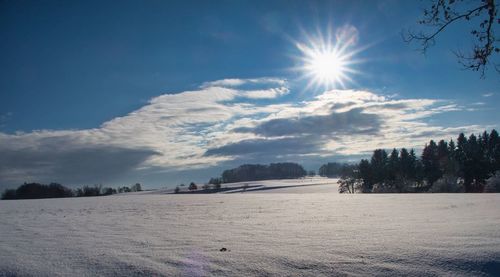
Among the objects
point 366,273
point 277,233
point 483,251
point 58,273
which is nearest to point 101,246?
point 58,273

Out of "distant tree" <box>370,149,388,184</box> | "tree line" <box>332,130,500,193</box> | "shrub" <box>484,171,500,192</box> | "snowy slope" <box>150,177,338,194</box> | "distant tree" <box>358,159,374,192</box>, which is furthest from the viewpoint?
"snowy slope" <box>150,177,338,194</box>

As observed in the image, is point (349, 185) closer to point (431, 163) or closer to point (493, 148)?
point (431, 163)

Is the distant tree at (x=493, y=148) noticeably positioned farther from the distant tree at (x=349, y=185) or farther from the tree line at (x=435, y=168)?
the distant tree at (x=349, y=185)

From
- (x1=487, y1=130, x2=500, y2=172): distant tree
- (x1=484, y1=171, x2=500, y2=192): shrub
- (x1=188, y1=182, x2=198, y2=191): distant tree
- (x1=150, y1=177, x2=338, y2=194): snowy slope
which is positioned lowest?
(x1=484, y1=171, x2=500, y2=192): shrub

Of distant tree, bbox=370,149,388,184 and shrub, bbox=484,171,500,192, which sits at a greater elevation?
distant tree, bbox=370,149,388,184

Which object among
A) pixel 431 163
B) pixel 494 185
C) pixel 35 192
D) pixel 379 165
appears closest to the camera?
pixel 494 185

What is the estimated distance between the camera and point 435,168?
79938 millimetres

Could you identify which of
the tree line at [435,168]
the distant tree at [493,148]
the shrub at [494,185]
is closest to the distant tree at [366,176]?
the tree line at [435,168]

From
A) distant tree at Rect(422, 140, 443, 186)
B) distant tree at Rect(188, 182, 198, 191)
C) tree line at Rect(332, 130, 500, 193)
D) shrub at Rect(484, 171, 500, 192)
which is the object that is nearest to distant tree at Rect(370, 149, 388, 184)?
tree line at Rect(332, 130, 500, 193)

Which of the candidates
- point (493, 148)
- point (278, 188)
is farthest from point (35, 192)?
point (493, 148)

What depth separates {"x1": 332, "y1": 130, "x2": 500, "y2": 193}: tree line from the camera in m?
72.9

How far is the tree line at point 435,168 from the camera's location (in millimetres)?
72875

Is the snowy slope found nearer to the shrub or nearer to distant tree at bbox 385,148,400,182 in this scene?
distant tree at bbox 385,148,400,182

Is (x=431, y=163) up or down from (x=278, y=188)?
up
